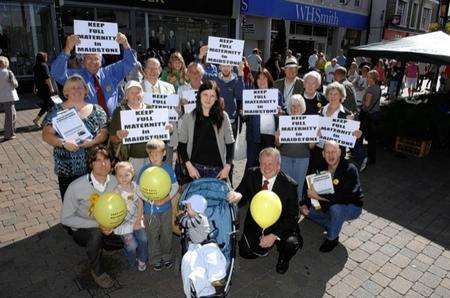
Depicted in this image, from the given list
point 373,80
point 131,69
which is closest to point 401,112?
point 373,80

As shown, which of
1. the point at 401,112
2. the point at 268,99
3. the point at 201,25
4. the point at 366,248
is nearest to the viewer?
the point at 366,248

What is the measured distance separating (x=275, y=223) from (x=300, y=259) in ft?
2.33

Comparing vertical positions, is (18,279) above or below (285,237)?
below

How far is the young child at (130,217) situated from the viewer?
13.3ft

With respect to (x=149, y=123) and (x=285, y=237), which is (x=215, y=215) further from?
(x=149, y=123)

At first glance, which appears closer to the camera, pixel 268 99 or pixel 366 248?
pixel 366 248

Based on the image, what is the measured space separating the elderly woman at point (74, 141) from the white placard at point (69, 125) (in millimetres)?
70

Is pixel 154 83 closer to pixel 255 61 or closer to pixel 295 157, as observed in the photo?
pixel 295 157

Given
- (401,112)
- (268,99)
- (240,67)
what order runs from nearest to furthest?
(268,99) < (240,67) < (401,112)

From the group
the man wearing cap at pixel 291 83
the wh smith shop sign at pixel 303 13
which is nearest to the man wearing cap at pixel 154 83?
the man wearing cap at pixel 291 83

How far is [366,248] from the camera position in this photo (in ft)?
16.3

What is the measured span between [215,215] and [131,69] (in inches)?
112

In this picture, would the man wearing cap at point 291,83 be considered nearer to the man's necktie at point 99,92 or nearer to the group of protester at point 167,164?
the group of protester at point 167,164

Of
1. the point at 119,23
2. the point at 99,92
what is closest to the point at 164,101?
the point at 99,92
